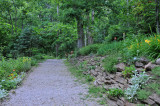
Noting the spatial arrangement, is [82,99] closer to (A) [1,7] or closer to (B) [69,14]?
(B) [69,14]

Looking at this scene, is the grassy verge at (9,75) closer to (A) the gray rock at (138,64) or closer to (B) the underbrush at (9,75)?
(B) the underbrush at (9,75)

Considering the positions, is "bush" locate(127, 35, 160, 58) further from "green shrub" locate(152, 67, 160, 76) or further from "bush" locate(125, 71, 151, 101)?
"bush" locate(125, 71, 151, 101)

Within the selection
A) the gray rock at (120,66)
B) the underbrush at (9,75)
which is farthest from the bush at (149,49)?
the underbrush at (9,75)

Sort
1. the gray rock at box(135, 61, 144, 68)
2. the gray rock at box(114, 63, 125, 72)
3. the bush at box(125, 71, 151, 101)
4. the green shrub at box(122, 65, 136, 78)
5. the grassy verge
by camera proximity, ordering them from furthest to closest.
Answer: the grassy verge
the gray rock at box(114, 63, 125, 72)
the gray rock at box(135, 61, 144, 68)
the green shrub at box(122, 65, 136, 78)
the bush at box(125, 71, 151, 101)

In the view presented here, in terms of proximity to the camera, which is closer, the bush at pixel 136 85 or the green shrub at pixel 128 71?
the bush at pixel 136 85

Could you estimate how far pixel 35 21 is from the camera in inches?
794

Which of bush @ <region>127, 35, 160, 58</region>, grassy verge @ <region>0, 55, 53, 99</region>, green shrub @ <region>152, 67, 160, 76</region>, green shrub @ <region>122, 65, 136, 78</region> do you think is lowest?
grassy verge @ <region>0, 55, 53, 99</region>

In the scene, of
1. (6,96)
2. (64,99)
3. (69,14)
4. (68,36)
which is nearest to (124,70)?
(64,99)

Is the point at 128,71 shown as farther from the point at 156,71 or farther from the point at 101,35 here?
the point at 101,35

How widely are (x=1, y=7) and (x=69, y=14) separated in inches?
316

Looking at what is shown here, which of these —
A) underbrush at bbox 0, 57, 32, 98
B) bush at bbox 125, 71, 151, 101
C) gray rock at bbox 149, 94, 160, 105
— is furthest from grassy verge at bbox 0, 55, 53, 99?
gray rock at bbox 149, 94, 160, 105

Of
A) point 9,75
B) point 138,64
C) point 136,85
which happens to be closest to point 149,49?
point 138,64

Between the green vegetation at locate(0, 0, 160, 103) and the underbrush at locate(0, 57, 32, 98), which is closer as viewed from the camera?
A: the green vegetation at locate(0, 0, 160, 103)

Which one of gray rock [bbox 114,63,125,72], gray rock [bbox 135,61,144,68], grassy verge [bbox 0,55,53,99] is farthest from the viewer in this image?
grassy verge [bbox 0,55,53,99]
